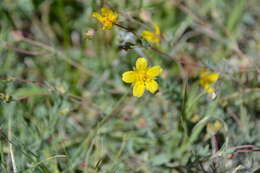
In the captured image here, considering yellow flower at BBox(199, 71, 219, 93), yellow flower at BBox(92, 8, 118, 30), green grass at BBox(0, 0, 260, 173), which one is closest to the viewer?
yellow flower at BBox(92, 8, 118, 30)

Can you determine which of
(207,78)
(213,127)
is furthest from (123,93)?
(213,127)

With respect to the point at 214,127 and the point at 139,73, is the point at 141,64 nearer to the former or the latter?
the point at 139,73

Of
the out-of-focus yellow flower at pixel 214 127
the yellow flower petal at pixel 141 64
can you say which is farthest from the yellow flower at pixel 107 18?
the out-of-focus yellow flower at pixel 214 127

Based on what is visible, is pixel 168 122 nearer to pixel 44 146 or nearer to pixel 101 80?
pixel 101 80

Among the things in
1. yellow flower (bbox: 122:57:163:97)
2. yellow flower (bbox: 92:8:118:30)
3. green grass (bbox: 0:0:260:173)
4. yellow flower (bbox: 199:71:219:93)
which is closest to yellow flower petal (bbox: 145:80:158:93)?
yellow flower (bbox: 122:57:163:97)

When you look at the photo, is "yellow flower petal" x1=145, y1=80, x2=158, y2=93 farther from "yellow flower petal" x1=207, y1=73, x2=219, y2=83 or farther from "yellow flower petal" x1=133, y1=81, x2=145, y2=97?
"yellow flower petal" x1=207, y1=73, x2=219, y2=83

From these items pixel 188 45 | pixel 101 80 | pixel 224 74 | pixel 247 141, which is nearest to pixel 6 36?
pixel 101 80
